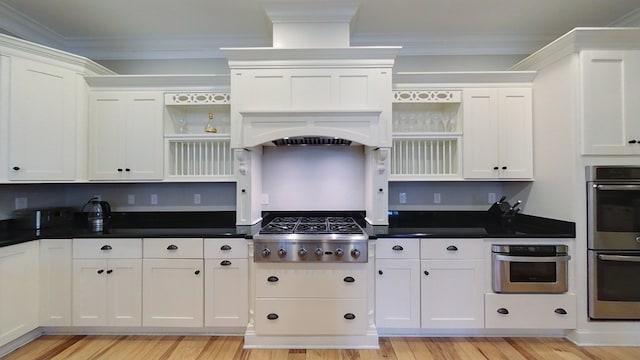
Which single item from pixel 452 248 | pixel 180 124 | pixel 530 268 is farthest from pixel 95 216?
pixel 530 268

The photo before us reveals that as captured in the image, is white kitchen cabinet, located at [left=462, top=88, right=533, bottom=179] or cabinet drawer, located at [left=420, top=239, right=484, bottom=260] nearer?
cabinet drawer, located at [left=420, top=239, right=484, bottom=260]

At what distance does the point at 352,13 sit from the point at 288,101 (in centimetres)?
97

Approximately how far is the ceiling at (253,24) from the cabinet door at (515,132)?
0.70 meters

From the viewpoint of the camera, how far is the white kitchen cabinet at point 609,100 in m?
2.32

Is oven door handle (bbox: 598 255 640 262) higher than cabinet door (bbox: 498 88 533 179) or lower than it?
lower

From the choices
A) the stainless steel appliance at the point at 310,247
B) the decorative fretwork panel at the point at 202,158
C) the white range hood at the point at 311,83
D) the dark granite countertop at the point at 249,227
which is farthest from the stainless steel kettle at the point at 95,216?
the stainless steel appliance at the point at 310,247

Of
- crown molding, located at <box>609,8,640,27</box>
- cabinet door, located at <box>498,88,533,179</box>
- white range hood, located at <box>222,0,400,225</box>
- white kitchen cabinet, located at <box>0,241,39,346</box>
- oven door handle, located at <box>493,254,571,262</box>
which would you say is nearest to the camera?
white kitchen cabinet, located at <box>0,241,39,346</box>

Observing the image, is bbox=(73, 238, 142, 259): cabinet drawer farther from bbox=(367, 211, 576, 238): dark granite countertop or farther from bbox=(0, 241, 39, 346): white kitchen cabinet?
bbox=(367, 211, 576, 238): dark granite countertop

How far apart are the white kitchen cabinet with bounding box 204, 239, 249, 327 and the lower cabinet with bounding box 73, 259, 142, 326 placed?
A: 0.59 metres

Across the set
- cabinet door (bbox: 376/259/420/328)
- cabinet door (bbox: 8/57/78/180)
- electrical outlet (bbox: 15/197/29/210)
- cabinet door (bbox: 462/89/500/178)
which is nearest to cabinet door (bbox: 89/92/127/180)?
cabinet door (bbox: 8/57/78/180)

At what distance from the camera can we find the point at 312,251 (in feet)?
7.50

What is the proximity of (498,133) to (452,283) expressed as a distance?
151cm

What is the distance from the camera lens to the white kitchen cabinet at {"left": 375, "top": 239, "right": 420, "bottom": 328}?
7.97 ft

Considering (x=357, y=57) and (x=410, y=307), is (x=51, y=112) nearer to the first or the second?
(x=357, y=57)
